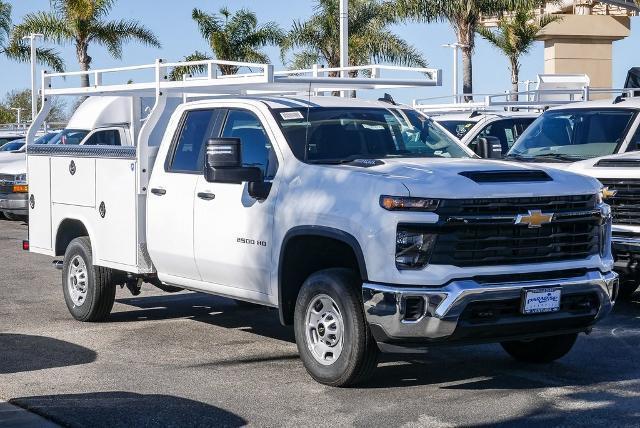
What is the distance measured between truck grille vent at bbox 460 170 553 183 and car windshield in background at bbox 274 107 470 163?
1.13 meters

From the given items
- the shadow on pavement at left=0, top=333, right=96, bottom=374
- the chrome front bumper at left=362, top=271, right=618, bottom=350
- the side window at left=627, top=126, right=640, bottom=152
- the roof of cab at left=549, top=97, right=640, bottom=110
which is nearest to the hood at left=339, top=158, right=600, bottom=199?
the chrome front bumper at left=362, top=271, right=618, bottom=350

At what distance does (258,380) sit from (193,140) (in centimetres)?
220

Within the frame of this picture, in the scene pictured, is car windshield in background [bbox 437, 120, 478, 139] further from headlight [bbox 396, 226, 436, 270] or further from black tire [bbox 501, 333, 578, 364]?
headlight [bbox 396, 226, 436, 270]

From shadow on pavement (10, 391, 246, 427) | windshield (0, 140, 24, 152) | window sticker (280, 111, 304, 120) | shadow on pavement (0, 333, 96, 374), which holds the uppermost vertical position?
windshield (0, 140, 24, 152)

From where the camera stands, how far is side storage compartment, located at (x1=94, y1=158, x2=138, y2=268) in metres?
9.98

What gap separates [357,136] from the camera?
895 cm

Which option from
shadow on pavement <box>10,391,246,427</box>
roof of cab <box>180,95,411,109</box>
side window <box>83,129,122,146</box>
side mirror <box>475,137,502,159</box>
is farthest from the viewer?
side window <box>83,129,122,146</box>

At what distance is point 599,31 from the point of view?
49.0 m

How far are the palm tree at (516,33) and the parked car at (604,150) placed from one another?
116 ft

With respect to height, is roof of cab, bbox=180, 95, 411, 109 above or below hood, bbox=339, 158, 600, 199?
above

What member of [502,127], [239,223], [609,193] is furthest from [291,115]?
[502,127]

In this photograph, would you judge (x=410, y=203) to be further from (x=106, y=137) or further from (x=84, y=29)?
(x=84, y=29)

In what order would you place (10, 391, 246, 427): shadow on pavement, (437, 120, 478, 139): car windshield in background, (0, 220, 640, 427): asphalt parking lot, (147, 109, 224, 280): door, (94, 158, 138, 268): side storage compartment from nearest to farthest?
(10, 391, 246, 427): shadow on pavement, (0, 220, 640, 427): asphalt parking lot, (147, 109, 224, 280): door, (94, 158, 138, 268): side storage compartment, (437, 120, 478, 139): car windshield in background

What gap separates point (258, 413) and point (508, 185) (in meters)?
2.17
